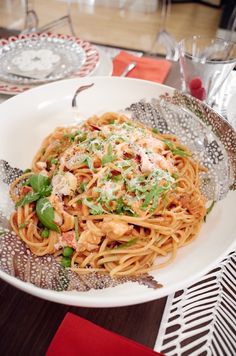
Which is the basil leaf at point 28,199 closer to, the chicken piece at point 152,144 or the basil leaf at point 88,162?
the basil leaf at point 88,162

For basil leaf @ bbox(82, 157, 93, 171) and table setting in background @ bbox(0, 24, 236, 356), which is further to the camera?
basil leaf @ bbox(82, 157, 93, 171)

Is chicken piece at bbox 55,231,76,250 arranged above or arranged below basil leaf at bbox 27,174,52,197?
below

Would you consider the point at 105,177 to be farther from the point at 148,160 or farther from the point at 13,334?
the point at 13,334

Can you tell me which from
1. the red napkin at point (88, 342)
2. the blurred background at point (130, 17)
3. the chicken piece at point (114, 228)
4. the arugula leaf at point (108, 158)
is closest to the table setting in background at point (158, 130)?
the red napkin at point (88, 342)

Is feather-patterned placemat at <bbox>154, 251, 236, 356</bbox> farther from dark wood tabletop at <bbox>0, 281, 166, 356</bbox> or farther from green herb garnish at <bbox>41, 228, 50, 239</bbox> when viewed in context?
green herb garnish at <bbox>41, 228, 50, 239</bbox>

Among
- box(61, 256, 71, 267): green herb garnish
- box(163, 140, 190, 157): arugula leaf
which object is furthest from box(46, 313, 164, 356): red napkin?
box(163, 140, 190, 157): arugula leaf

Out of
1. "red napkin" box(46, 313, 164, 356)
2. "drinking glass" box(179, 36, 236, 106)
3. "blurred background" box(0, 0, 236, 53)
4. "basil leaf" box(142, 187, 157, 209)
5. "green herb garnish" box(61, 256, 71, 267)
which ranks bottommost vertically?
"blurred background" box(0, 0, 236, 53)

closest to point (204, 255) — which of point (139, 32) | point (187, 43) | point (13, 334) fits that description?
point (13, 334)

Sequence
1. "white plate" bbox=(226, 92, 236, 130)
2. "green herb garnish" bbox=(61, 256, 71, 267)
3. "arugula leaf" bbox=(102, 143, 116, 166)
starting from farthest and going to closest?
1. "white plate" bbox=(226, 92, 236, 130)
2. "arugula leaf" bbox=(102, 143, 116, 166)
3. "green herb garnish" bbox=(61, 256, 71, 267)
